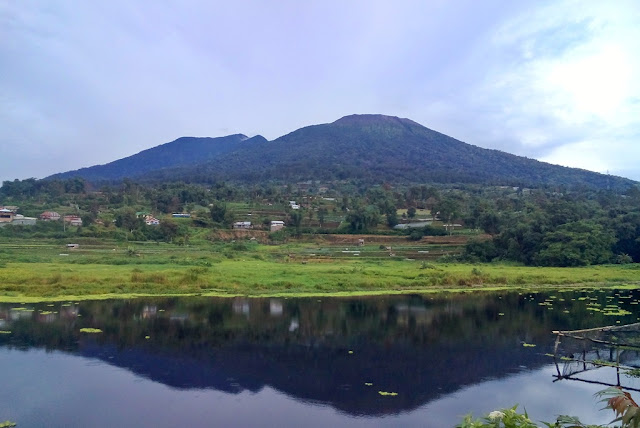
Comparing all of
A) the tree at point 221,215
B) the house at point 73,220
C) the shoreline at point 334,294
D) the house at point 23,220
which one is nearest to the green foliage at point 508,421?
the shoreline at point 334,294

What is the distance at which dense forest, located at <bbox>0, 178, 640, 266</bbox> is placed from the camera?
135ft

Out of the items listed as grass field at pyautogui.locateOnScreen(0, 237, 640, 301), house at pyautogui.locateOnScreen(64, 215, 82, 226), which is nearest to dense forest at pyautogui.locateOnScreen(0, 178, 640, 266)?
house at pyautogui.locateOnScreen(64, 215, 82, 226)

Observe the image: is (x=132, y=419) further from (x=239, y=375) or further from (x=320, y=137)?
(x=320, y=137)

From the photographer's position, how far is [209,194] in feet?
251

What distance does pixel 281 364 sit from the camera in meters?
14.9

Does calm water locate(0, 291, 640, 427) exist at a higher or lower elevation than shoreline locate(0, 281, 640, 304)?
lower

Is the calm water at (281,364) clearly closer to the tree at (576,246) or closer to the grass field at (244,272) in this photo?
the grass field at (244,272)

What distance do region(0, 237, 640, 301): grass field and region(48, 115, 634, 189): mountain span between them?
64747mm

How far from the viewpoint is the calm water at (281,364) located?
11.5 meters

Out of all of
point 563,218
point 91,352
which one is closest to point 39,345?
point 91,352

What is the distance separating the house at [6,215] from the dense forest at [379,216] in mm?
2184

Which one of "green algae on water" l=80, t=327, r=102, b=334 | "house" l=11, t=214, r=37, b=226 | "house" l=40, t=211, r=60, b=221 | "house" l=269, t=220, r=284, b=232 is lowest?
"green algae on water" l=80, t=327, r=102, b=334

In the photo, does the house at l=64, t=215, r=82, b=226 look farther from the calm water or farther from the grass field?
the calm water

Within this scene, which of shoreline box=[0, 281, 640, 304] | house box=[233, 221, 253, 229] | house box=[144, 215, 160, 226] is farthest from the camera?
house box=[233, 221, 253, 229]
